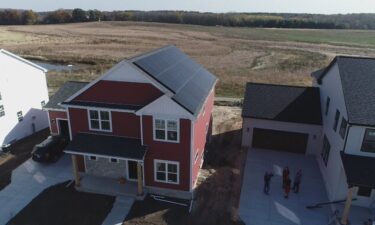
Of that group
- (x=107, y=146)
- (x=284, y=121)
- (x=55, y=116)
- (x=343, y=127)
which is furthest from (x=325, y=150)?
(x=55, y=116)

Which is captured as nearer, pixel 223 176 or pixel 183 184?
pixel 183 184

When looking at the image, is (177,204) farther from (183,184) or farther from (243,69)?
(243,69)

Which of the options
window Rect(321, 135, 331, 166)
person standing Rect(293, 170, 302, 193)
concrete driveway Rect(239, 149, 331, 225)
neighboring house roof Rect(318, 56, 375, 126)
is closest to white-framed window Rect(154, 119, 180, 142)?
concrete driveway Rect(239, 149, 331, 225)

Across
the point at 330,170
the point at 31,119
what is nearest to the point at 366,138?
the point at 330,170

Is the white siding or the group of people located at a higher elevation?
the white siding

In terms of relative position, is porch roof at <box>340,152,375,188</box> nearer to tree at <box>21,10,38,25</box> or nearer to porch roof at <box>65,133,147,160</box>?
porch roof at <box>65,133,147,160</box>

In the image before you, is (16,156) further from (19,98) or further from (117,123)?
(117,123)
